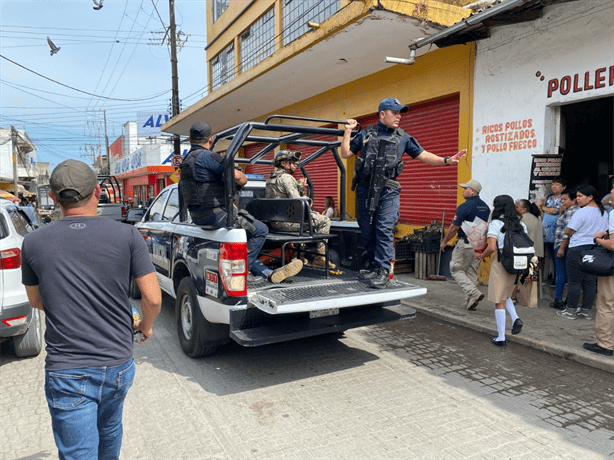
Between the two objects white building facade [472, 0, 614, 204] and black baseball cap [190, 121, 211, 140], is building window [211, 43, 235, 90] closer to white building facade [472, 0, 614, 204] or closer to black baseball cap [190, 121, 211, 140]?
white building facade [472, 0, 614, 204]

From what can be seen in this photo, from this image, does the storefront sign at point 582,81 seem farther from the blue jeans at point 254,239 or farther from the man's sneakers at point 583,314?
the blue jeans at point 254,239

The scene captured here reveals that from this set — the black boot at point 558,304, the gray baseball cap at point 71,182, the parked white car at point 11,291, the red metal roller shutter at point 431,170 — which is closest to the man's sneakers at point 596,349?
the black boot at point 558,304

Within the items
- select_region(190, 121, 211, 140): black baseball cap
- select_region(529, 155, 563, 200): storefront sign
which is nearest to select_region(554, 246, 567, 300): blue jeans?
select_region(529, 155, 563, 200): storefront sign

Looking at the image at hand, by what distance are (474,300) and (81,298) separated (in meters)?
5.76

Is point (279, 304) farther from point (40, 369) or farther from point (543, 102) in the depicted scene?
point (543, 102)

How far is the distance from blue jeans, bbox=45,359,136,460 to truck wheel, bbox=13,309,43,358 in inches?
128

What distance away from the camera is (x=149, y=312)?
2.23 m

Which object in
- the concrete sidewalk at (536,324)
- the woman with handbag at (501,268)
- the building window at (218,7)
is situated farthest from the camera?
the building window at (218,7)

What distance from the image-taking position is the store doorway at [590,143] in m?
8.54

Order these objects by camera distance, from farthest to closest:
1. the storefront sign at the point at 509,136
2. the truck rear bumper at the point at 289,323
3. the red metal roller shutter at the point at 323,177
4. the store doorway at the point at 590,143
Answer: the red metal roller shutter at the point at 323,177, the store doorway at the point at 590,143, the storefront sign at the point at 509,136, the truck rear bumper at the point at 289,323

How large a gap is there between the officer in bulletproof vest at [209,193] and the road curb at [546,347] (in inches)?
108

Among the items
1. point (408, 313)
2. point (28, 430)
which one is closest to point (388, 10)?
point (408, 313)

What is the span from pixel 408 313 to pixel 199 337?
2.17m

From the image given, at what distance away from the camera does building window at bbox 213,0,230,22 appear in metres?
20.1
